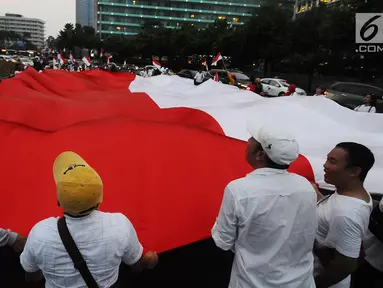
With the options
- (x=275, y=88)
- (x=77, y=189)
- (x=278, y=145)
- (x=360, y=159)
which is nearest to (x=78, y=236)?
(x=77, y=189)

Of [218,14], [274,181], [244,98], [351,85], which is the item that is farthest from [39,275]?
[218,14]

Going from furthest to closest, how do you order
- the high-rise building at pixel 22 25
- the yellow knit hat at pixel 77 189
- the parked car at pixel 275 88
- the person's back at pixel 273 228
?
the high-rise building at pixel 22 25, the parked car at pixel 275 88, the person's back at pixel 273 228, the yellow knit hat at pixel 77 189

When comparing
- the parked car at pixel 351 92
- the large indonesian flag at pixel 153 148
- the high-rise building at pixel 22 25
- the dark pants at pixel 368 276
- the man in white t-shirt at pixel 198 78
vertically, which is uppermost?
the high-rise building at pixel 22 25

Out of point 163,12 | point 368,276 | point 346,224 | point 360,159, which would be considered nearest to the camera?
point 346,224

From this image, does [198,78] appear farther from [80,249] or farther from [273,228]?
[80,249]

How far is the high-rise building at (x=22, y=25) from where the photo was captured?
173500 mm

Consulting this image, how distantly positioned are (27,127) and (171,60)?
51.9m

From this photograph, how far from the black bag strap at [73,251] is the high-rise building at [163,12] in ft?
333

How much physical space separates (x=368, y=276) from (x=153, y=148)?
5.55 feet

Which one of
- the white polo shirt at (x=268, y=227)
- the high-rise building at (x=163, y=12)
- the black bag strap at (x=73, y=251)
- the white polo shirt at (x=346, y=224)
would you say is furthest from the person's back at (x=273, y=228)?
the high-rise building at (x=163, y=12)

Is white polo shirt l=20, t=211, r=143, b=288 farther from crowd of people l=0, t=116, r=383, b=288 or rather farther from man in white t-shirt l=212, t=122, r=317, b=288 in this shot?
man in white t-shirt l=212, t=122, r=317, b=288

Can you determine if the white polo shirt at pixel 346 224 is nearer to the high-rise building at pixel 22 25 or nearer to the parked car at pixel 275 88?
the parked car at pixel 275 88

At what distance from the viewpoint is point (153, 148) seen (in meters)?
2.82

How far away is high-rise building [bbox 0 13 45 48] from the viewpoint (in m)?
174
